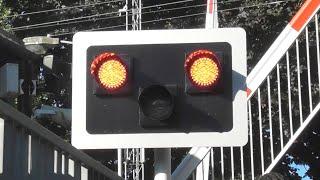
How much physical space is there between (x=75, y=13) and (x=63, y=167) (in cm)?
1429

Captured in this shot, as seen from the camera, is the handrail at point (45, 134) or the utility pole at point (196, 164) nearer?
the utility pole at point (196, 164)

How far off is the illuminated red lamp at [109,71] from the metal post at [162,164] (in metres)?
0.38

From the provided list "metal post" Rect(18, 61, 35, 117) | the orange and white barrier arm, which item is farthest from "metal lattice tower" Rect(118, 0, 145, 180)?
the orange and white barrier arm

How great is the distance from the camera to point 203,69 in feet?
10.3

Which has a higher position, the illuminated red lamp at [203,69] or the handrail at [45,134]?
the illuminated red lamp at [203,69]

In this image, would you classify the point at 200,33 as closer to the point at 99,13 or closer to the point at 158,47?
the point at 158,47

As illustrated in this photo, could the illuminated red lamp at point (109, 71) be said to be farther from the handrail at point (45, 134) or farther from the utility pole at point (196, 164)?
the handrail at point (45, 134)

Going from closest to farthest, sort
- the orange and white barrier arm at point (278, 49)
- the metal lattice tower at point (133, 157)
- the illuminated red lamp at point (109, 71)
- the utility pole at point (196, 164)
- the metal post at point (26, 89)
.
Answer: the illuminated red lamp at point (109, 71), the utility pole at point (196, 164), the orange and white barrier arm at point (278, 49), the metal post at point (26, 89), the metal lattice tower at point (133, 157)

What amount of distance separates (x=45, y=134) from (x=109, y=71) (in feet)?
8.32

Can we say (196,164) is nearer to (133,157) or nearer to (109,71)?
(109,71)

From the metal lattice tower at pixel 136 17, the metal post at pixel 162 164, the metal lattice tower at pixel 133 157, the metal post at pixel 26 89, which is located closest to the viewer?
the metal post at pixel 162 164

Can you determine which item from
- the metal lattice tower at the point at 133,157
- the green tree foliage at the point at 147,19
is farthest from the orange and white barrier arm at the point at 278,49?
the metal lattice tower at the point at 133,157

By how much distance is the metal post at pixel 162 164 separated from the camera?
324 centimetres

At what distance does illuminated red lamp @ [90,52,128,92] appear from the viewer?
3.09 m
